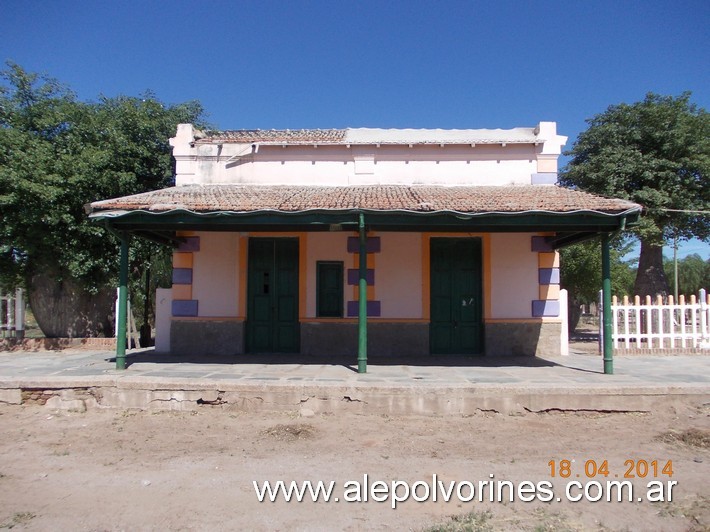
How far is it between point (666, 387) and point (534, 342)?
119 inches

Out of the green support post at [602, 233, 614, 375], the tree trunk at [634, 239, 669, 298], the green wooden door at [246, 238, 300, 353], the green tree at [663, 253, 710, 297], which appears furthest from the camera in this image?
the green tree at [663, 253, 710, 297]

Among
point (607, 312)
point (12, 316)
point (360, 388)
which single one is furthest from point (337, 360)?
point (12, 316)

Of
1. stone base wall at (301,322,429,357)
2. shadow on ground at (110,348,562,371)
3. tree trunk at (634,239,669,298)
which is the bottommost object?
shadow on ground at (110,348,562,371)

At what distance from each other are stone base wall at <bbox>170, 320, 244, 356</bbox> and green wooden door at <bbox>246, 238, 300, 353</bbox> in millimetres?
274

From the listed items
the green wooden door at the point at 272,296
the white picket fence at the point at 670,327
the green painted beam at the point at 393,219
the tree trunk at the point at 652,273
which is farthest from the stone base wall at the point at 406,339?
the tree trunk at the point at 652,273

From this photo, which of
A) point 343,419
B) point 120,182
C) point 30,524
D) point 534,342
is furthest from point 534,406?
point 120,182

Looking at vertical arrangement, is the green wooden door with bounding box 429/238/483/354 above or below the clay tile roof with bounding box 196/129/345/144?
below

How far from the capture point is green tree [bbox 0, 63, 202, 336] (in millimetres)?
10078

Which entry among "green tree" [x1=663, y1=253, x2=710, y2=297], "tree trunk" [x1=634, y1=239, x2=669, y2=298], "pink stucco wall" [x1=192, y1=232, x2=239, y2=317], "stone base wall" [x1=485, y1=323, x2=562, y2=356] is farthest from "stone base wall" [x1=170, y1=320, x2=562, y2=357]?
"green tree" [x1=663, y1=253, x2=710, y2=297]

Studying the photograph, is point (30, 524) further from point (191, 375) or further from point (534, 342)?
point (534, 342)

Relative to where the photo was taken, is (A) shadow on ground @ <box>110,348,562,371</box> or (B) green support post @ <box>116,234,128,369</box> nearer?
(B) green support post @ <box>116,234,128,369</box>

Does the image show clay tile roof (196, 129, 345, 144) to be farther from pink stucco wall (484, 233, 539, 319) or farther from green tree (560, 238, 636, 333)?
green tree (560, 238, 636, 333)

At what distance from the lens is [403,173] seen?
1042cm

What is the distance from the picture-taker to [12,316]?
1134cm
